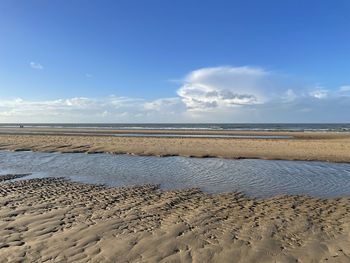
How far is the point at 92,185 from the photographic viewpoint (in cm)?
1549

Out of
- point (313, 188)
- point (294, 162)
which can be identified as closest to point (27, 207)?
point (313, 188)

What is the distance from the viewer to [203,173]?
19.4m

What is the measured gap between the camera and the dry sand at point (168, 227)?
7332 millimetres

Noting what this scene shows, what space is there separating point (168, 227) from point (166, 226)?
0.36 feet

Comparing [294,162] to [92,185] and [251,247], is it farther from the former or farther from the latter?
[251,247]

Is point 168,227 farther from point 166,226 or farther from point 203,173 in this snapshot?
point 203,173

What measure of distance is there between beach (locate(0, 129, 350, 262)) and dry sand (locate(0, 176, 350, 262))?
21 mm

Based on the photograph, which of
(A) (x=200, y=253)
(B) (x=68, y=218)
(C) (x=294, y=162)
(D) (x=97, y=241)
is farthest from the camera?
(C) (x=294, y=162)

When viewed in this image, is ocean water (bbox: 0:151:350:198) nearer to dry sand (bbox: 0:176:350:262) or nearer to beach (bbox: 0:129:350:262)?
beach (bbox: 0:129:350:262)

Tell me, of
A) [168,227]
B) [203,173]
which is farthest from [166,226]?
[203,173]

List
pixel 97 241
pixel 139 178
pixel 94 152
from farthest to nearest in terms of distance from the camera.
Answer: pixel 94 152 → pixel 139 178 → pixel 97 241

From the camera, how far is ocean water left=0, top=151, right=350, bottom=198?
1541 cm

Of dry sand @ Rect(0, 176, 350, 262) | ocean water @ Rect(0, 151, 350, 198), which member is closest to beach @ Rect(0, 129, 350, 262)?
dry sand @ Rect(0, 176, 350, 262)

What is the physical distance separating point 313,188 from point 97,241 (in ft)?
35.1
